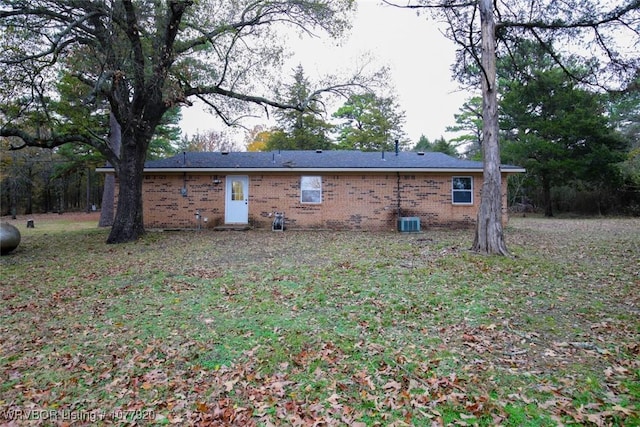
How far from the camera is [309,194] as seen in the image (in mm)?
14156

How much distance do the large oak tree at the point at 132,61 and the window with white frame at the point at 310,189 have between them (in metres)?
3.09

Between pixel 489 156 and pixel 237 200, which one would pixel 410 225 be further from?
pixel 237 200

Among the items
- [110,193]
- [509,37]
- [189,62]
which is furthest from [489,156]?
[110,193]

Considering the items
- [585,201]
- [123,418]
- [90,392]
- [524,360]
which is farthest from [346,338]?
[585,201]

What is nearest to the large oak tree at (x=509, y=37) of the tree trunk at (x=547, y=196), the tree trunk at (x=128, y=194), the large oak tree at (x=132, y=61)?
the large oak tree at (x=132, y=61)

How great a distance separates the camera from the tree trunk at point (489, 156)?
318 inches

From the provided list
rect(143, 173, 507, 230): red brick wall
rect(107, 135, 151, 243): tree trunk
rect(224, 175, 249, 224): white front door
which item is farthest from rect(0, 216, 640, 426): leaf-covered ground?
rect(224, 175, 249, 224): white front door

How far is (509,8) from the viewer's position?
9.52 meters

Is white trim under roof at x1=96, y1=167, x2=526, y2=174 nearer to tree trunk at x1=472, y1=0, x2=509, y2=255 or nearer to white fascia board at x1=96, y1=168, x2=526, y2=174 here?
white fascia board at x1=96, y1=168, x2=526, y2=174

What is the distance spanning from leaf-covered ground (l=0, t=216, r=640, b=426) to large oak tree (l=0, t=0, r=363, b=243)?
4649 mm

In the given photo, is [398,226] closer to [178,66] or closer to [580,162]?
[178,66]

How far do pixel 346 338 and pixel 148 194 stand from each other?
12.9 metres

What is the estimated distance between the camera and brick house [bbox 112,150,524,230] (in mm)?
13875

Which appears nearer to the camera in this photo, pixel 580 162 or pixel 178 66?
pixel 178 66
